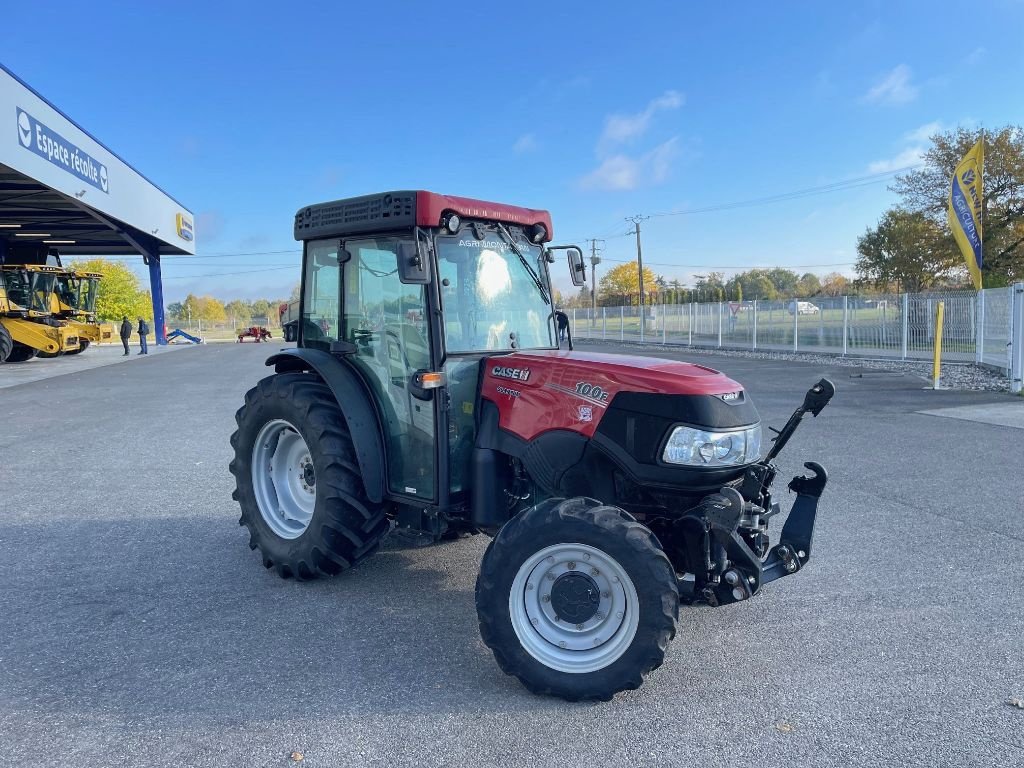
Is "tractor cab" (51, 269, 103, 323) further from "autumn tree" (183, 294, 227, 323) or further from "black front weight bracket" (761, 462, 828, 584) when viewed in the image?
"autumn tree" (183, 294, 227, 323)

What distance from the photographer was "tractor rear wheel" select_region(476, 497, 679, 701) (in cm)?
310

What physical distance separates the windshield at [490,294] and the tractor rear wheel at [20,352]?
26709 millimetres

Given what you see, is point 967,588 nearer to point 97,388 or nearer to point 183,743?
point 183,743

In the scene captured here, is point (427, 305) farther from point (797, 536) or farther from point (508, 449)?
point (797, 536)

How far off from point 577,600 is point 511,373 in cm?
122

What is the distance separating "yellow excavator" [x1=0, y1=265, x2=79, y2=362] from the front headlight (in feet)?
87.6

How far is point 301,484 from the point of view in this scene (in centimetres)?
497

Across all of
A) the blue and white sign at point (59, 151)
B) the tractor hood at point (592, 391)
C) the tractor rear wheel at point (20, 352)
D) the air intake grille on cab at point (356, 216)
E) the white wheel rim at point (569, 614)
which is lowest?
the white wheel rim at point (569, 614)

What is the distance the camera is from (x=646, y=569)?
309 centimetres

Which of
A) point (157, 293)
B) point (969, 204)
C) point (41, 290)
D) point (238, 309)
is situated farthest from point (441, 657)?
point (238, 309)

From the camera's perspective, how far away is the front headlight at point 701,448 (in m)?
3.42

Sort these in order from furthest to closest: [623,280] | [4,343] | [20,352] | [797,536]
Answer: [623,280] → [20,352] → [4,343] → [797,536]

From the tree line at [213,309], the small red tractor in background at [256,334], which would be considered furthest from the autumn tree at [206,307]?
the small red tractor in background at [256,334]

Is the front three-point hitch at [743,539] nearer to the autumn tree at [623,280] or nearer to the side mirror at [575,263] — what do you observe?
the side mirror at [575,263]
